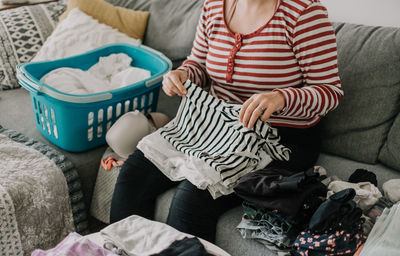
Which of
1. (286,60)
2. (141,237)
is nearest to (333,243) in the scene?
(141,237)

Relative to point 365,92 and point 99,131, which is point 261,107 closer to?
point 365,92

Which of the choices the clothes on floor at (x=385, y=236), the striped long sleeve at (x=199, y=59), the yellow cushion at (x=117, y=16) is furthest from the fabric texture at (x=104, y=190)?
the clothes on floor at (x=385, y=236)

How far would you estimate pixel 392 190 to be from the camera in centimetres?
114

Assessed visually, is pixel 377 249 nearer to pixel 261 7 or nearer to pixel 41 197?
pixel 261 7

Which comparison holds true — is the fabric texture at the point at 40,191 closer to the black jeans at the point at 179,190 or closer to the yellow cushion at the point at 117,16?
the black jeans at the point at 179,190

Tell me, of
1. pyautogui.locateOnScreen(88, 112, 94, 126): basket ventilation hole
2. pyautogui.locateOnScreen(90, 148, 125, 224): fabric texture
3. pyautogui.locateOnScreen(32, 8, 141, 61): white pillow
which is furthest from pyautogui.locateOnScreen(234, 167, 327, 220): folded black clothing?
Answer: pyautogui.locateOnScreen(32, 8, 141, 61): white pillow

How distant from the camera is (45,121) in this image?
153 centimetres

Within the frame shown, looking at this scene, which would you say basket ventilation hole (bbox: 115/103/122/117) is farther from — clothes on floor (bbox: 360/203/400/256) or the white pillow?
clothes on floor (bbox: 360/203/400/256)

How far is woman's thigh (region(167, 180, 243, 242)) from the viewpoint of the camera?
1.14 meters

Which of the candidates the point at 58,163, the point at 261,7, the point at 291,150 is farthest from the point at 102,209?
the point at 261,7

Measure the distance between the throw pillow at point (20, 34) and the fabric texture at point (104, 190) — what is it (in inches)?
27.8

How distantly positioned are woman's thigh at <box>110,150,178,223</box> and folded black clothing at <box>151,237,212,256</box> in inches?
14.5

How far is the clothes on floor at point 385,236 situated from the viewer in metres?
0.89

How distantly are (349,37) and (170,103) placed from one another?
79cm
